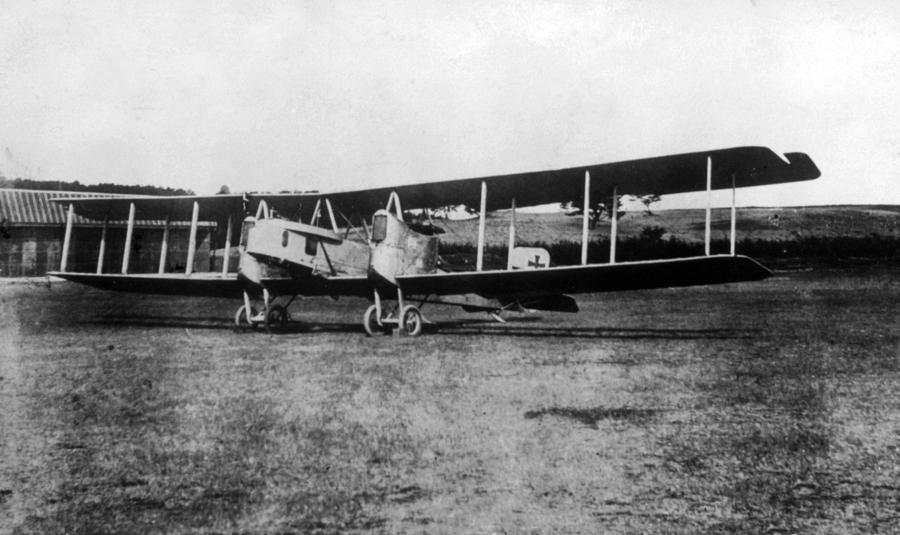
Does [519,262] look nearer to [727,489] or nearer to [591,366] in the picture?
[591,366]

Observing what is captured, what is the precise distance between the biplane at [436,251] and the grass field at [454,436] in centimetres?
118

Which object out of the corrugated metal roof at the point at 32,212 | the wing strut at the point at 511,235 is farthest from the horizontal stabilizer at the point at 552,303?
the corrugated metal roof at the point at 32,212

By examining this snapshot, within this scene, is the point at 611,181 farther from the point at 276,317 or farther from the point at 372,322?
the point at 276,317

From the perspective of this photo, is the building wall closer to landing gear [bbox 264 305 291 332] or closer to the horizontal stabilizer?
landing gear [bbox 264 305 291 332]

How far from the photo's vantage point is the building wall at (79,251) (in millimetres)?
28344

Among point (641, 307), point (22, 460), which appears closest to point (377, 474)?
point (22, 460)

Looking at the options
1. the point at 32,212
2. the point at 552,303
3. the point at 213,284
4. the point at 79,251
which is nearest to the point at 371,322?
the point at 213,284

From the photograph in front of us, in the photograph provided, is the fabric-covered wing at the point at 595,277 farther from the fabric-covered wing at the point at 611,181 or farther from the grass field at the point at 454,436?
the fabric-covered wing at the point at 611,181

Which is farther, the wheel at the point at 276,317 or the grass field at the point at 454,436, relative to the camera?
the wheel at the point at 276,317

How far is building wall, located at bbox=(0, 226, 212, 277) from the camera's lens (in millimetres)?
28344

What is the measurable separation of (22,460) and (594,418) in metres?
4.00

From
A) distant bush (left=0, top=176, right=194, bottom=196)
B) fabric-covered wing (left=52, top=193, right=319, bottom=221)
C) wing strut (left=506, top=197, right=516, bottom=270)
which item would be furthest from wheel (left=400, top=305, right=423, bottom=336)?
distant bush (left=0, top=176, right=194, bottom=196)

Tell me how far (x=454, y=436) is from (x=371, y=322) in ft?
23.9

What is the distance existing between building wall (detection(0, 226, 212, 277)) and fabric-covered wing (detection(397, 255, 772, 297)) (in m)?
19.2
